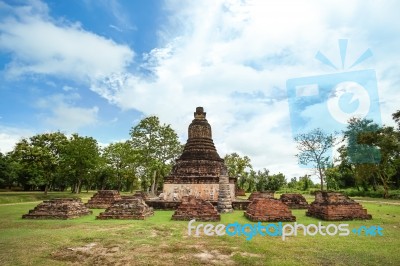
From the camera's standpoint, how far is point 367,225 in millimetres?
10531

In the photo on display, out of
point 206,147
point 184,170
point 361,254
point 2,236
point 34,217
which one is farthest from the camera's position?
point 206,147

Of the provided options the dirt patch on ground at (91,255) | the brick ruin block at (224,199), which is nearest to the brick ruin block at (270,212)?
the brick ruin block at (224,199)

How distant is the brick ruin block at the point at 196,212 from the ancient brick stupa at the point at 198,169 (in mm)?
5190

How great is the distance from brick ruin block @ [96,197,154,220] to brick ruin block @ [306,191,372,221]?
8359 mm

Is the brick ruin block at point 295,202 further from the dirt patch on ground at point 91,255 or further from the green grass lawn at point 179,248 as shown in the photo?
the dirt patch on ground at point 91,255

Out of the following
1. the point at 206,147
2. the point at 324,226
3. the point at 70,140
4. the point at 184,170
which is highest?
the point at 70,140

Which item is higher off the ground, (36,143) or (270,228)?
(36,143)

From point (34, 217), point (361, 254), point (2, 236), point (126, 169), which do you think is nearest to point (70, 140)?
point (126, 169)

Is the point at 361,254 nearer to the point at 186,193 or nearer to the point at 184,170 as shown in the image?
the point at 186,193

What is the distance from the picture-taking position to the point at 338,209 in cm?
1198

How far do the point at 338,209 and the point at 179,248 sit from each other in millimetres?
8494

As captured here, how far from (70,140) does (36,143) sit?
4495 mm

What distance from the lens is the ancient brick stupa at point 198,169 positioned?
20469mm

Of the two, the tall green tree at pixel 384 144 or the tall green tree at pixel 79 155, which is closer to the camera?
the tall green tree at pixel 384 144
